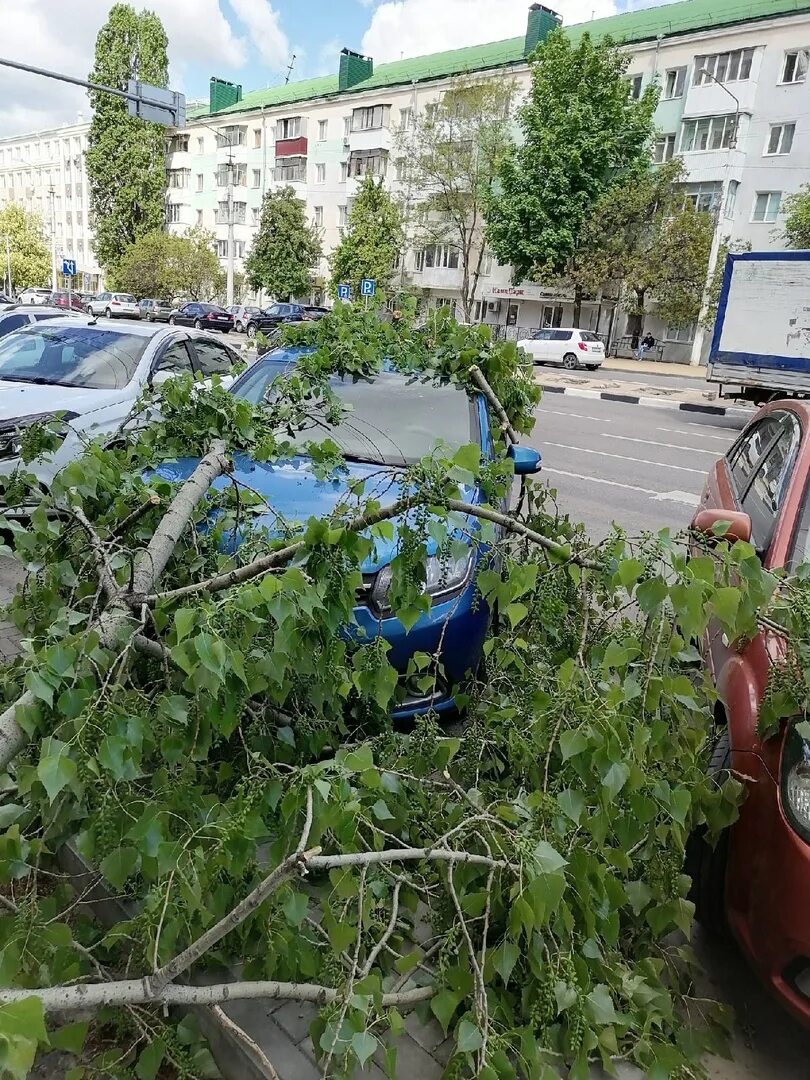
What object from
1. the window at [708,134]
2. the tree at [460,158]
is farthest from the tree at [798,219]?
the tree at [460,158]

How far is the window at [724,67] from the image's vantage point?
106ft

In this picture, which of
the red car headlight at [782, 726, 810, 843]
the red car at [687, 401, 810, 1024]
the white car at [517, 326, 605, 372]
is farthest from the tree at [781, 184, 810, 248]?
the red car headlight at [782, 726, 810, 843]

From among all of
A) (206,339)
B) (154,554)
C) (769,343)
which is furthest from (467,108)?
(154,554)

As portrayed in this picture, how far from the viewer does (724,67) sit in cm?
3312

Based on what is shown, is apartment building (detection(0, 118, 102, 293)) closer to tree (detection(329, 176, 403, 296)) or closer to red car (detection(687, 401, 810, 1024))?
tree (detection(329, 176, 403, 296))

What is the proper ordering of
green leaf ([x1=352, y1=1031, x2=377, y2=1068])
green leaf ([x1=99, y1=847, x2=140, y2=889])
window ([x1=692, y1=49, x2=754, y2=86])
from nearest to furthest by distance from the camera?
green leaf ([x1=352, y1=1031, x2=377, y2=1068])
green leaf ([x1=99, y1=847, x2=140, y2=889])
window ([x1=692, y1=49, x2=754, y2=86])

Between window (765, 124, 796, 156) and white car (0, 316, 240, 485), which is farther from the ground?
window (765, 124, 796, 156)

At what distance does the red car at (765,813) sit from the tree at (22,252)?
54.6 metres

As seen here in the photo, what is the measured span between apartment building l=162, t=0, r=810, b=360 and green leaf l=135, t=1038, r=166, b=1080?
3677 centimetres

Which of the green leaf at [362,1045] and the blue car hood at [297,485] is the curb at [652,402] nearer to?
the blue car hood at [297,485]

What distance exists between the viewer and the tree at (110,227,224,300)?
148 ft

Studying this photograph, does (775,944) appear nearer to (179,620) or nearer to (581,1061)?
(581,1061)

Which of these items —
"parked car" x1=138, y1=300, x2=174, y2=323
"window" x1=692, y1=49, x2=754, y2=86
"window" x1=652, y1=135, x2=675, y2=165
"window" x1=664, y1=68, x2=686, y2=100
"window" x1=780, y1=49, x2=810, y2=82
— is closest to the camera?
"window" x1=780, y1=49, x2=810, y2=82

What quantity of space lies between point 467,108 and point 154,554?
4008 cm
